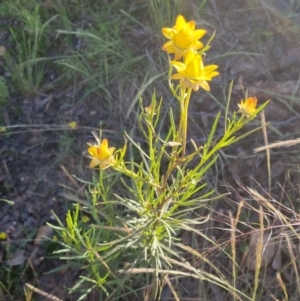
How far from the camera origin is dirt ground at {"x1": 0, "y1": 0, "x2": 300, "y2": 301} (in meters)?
1.94

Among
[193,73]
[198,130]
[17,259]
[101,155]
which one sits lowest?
[17,259]

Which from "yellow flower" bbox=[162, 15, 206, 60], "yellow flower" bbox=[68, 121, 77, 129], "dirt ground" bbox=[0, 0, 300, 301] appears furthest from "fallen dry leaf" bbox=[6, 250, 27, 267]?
"yellow flower" bbox=[162, 15, 206, 60]

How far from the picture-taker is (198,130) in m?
2.06

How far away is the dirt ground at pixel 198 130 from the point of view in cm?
194

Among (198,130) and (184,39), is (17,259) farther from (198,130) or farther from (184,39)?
(184,39)

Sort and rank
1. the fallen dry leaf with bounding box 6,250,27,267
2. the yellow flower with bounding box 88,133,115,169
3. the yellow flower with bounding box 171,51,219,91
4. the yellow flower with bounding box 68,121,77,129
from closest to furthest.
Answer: the yellow flower with bounding box 171,51,219,91
the yellow flower with bounding box 88,133,115,169
the fallen dry leaf with bounding box 6,250,27,267
the yellow flower with bounding box 68,121,77,129

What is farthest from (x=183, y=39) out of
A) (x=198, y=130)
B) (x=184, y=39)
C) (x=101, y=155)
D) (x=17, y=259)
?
(x=17, y=259)

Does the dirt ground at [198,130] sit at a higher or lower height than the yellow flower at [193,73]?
lower

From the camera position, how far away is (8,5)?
2324mm

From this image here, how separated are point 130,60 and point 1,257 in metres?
0.86

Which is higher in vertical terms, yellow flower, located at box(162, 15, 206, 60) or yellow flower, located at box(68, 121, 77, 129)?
yellow flower, located at box(162, 15, 206, 60)

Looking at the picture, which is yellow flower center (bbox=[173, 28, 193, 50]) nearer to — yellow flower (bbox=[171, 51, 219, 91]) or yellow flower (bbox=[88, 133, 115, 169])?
yellow flower (bbox=[171, 51, 219, 91])

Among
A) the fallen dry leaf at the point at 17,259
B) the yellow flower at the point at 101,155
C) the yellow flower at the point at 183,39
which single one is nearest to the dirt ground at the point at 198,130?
the fallen dry leaf at the point at 17,259

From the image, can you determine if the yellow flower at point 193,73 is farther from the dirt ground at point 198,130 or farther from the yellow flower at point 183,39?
the dirt ground at point 198,130
